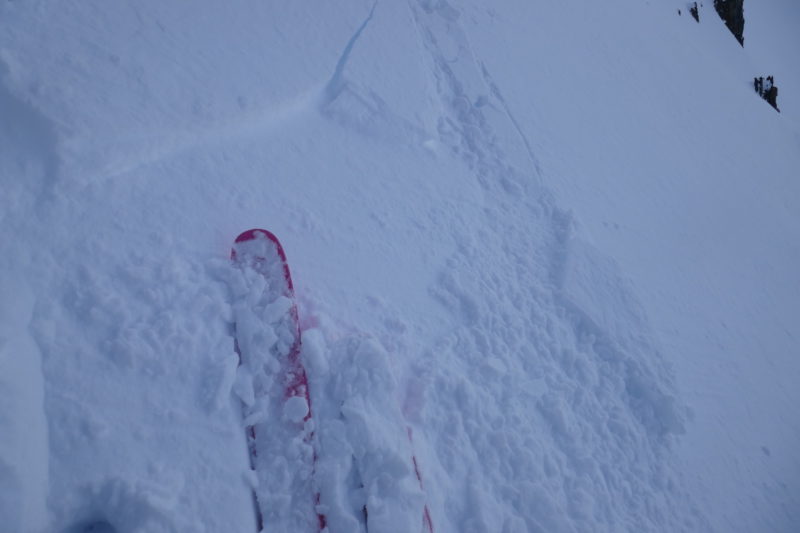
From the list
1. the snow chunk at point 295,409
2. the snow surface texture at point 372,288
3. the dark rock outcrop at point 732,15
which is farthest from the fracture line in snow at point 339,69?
the dark rock outcrop at point 732,15

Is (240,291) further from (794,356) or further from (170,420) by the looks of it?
(794,356)

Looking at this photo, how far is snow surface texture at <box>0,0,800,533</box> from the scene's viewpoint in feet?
5.86

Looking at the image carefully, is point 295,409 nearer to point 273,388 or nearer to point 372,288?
point 273,388

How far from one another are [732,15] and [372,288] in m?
10.5

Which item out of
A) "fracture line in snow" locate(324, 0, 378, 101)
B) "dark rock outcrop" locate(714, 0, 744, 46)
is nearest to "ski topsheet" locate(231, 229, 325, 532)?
"fracture line in snow" locate(324, 0, 378, 101)

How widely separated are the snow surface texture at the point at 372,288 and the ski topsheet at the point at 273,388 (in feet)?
0.13

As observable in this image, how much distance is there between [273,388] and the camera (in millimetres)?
2045

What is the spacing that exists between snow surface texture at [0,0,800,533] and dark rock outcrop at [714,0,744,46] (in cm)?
664

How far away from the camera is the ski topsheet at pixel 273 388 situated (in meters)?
1.83

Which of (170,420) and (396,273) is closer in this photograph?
(170,420)

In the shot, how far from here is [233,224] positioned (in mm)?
2387

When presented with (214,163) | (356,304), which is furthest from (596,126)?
(214,163)

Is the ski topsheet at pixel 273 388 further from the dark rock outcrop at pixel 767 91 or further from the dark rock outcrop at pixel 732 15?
the dark rock outcrop at pixel 732 15

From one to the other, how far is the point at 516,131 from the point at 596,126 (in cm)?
113
